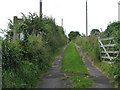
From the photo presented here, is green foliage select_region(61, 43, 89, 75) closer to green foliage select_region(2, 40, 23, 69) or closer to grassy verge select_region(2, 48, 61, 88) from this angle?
grassy verge select_region(2, 48, 61, 88)

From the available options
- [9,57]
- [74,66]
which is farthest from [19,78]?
[74,66]

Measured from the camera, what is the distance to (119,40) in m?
10.1

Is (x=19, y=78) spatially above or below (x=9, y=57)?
below

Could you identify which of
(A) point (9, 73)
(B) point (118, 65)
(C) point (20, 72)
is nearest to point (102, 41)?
(B) point (118, 65)

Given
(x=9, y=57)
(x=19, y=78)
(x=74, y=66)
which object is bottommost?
(x=74, y=66)

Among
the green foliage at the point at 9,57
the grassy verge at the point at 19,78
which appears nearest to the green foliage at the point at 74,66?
the grassy verge at the point at 19,78

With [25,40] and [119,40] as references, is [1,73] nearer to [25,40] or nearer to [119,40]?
[25,40]

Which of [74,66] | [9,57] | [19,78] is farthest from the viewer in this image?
[74,66]

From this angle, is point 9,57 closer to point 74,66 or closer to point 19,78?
point 19,78

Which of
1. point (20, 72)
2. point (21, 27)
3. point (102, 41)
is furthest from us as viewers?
point (102, 41)

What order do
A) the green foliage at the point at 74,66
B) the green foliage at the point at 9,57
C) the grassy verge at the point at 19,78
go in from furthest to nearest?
the green foliage at the point at 74,66 < the green foliage at the point at 9,57 < the grassy verge at the point at 19,78

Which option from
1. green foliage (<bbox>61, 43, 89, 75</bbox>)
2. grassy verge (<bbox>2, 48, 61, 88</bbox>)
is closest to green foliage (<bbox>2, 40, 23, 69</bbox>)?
grassy verge (<bbox>2, 48, 61, 88</bbox>)

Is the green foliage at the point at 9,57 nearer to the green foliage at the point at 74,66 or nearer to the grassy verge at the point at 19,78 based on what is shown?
the grassy verge at the point at 19,78

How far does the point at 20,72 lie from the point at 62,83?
209 cm
